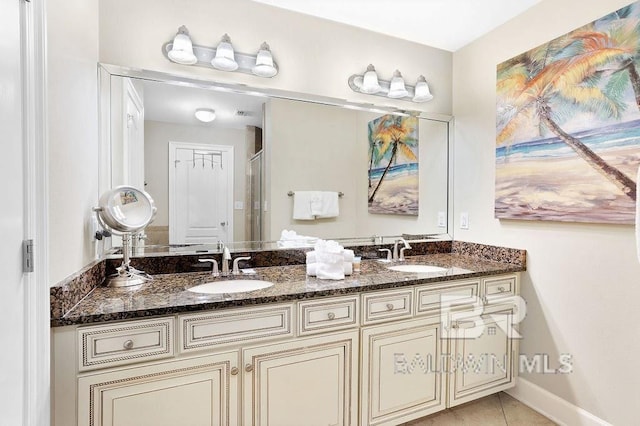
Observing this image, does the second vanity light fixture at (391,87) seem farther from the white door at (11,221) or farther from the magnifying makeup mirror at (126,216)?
the white door at (11,221)

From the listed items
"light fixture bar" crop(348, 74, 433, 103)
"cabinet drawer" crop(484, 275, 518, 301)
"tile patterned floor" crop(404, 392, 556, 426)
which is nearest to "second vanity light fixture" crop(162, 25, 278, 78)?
"light fixture bar" crop(348, 74, 433, 103)

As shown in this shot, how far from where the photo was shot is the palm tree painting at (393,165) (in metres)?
2.43

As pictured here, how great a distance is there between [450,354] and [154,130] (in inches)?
80.9

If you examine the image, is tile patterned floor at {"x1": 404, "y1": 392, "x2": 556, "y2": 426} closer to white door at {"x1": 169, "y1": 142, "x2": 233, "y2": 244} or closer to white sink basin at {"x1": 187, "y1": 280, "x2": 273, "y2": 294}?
white sink basin at {"x1": 187, "y1": 280, "x2": 273, "y2": 294}

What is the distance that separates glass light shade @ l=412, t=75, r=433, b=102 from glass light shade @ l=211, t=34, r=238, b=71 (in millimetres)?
1327

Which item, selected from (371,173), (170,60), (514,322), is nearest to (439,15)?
(371,173)

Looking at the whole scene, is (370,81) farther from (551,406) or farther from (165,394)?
(551,406)

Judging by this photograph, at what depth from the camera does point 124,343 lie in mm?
1209

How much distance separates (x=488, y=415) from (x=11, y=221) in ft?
8.07

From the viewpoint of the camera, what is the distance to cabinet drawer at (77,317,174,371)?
1164 mm

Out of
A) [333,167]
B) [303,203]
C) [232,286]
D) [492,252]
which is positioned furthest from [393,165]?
[232,286]

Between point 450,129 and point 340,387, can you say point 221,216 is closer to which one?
point 340,387

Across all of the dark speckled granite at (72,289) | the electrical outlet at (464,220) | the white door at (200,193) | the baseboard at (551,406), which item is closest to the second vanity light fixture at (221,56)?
the white door at (200,193)

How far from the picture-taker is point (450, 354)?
6.24 ft
